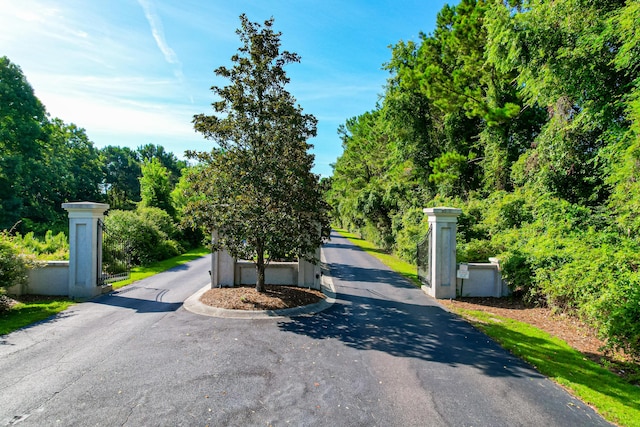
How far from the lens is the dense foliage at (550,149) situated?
793 centimetres

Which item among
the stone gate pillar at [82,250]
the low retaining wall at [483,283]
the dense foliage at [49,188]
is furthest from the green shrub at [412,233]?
the stone gate pillar at [82,250]

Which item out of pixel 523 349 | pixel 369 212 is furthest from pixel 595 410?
pixel 369 212

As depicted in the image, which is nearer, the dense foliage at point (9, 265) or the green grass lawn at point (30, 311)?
the green grass lawn at point (30, 311)

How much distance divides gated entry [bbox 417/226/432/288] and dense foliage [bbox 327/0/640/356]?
150 centimetres

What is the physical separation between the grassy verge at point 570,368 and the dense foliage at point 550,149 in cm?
93

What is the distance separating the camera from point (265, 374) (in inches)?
200

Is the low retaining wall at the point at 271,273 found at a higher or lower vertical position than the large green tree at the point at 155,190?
lower

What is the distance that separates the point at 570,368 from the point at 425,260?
6.63m

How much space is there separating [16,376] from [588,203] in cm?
1592

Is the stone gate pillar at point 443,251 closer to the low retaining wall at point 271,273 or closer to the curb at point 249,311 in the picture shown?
the curb at point 249,311

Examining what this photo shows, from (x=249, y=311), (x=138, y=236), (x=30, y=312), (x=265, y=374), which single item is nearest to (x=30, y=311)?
(x=30, y=312)

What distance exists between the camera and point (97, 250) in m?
9.74

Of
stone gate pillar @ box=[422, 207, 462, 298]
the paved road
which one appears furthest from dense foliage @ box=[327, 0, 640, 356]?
the paved road

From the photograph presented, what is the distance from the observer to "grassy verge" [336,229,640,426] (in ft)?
14.7
